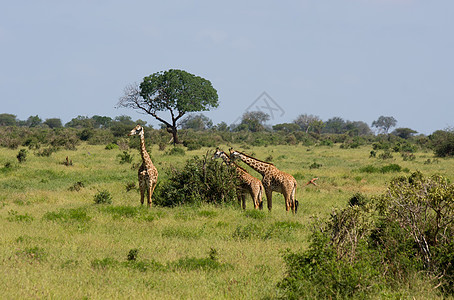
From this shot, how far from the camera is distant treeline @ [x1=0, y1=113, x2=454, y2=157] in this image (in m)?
42.8

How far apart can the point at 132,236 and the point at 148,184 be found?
348 cm

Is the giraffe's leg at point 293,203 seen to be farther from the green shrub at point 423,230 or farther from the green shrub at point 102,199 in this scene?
the green shrub at point 102,199

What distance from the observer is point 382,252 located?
7344mm

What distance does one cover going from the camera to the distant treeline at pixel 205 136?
42.8 meters

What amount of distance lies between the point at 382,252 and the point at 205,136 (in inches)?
2385

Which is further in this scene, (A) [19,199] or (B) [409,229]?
(A) [19,199]

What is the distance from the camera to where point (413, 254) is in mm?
7543

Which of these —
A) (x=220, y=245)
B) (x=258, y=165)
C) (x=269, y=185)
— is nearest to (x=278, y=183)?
(x=269, y=185)

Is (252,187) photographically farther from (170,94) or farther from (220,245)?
(170,94)

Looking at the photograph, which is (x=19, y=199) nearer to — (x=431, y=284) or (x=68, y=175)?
(x=68, y=175)

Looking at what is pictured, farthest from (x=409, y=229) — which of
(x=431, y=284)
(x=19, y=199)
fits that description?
(x=19, y=199)

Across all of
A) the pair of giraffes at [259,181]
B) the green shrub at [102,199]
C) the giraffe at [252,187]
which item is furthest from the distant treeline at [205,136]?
the giraffe at [252,187]

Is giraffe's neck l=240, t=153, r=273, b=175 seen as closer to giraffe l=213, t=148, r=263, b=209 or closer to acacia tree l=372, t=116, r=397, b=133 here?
giraffe l=213, t=148, r=263, b=209

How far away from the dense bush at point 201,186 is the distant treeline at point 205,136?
86.2ft
